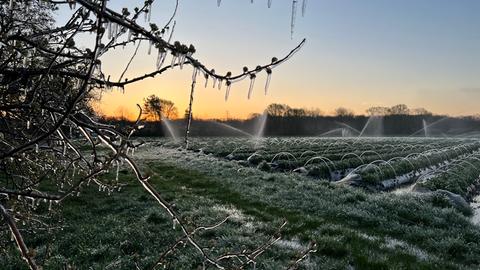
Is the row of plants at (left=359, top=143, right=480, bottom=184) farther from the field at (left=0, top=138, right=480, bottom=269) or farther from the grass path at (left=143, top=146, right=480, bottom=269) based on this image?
the grass path at (left=143, top=146, right=480, bottom=269)

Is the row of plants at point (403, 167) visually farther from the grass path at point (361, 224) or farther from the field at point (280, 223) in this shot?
the grass path at point (361, 224)

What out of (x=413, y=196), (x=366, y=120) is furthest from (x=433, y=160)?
(x=366, y=120)

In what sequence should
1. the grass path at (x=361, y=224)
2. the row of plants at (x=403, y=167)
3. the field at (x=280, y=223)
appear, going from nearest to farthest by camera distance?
1. the field at (x=280, y=223)
2. the grass path at (x=361, y=224)
3. the row of plants at (x=403, y=167)

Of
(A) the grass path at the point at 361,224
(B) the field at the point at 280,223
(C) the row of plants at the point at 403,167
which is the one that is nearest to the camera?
(B) the field at the point at 280,223

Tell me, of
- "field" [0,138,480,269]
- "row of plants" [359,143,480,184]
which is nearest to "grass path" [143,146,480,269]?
"field" [0,138,480,269]

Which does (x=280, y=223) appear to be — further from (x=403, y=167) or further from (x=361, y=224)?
(x=403, y=167)

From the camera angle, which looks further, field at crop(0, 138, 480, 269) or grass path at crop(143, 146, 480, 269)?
grass path at crop(143, 146, 480, 269)

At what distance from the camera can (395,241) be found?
914 cm

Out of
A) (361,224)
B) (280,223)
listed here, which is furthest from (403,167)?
(280,223)

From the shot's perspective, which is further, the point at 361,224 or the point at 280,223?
the point at 361,224

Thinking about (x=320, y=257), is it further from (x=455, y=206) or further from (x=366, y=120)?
(x=366, y=120)

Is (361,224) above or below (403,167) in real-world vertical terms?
below

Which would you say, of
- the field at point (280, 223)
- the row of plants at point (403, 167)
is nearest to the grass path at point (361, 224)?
the field at point (280, 223)

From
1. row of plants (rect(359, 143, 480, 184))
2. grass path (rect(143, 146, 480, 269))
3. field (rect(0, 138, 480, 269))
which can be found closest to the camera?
field (rect(0, 138, 480, 269))
